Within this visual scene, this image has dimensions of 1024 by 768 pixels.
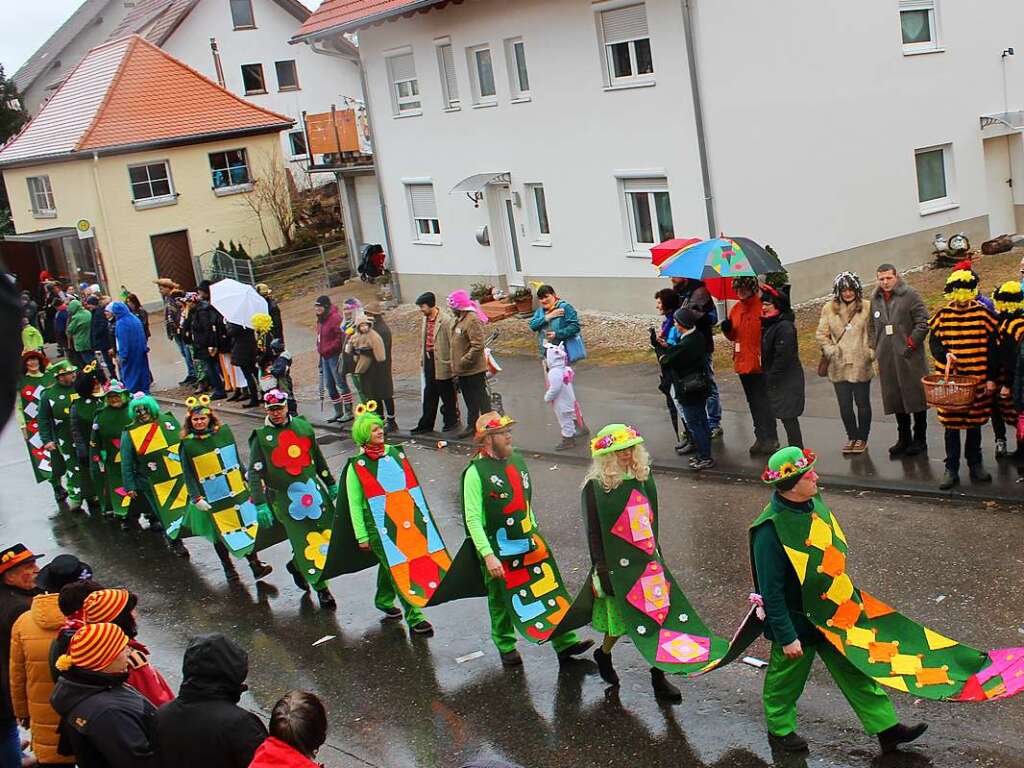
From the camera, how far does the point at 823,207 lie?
20984 mm

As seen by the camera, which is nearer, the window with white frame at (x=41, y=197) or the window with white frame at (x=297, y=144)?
the window with white frame at (x=41, y=197)

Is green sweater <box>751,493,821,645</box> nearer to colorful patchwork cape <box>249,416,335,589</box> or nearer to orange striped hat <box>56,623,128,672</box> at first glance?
orange striped hat <box>56,623,128,672</box>

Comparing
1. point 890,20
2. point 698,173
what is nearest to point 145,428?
point 698,173

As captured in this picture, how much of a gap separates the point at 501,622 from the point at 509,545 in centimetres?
59

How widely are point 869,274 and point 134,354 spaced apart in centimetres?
1294

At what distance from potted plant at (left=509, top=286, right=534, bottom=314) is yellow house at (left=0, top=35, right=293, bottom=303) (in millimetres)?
16281

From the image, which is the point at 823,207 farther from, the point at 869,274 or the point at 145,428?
the point at 145,428

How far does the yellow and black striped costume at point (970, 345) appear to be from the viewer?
10.4m

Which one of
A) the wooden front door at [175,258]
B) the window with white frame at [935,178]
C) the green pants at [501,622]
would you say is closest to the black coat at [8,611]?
the green pants at [501,622]

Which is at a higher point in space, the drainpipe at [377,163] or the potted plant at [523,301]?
the drainpipe at [377,163]

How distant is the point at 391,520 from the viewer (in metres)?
9.37

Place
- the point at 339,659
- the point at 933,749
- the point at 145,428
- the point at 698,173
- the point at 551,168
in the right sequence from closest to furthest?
the point at 933,749, the point at 339,659, the point at 145,428, the point at 698,173, the point at 551,168

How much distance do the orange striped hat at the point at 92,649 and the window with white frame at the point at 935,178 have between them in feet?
64.9

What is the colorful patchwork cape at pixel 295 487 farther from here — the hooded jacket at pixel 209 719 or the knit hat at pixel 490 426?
the hooded jacket at pixel 209 719
